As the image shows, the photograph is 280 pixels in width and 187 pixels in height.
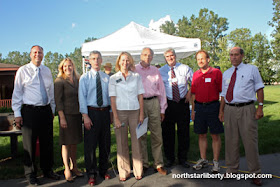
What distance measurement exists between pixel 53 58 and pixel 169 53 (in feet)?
395

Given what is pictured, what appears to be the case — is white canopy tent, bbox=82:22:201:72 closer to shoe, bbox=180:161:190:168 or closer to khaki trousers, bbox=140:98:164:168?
khaki trousers, bbox=140:98:164:168

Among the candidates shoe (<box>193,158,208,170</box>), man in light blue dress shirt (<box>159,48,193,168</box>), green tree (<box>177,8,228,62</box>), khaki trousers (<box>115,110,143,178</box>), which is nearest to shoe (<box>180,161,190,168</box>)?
man in light blue dress shirt (<box>159,48,193,168</box>)

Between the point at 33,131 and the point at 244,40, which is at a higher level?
the point at 244,40

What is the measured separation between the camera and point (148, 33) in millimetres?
8406

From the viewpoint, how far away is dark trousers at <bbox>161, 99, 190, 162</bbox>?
430 cm

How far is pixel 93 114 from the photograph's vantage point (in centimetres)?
365

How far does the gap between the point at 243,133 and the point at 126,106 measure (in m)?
1.85

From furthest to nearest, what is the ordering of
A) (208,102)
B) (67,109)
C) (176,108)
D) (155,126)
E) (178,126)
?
(178,126) → (176,108) → (155,126) → (208,102) → (67,109)

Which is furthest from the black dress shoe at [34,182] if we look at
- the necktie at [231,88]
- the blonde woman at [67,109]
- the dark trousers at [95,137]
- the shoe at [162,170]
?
the necktie at [231,88]

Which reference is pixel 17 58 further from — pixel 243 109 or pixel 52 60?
pixel 243 109

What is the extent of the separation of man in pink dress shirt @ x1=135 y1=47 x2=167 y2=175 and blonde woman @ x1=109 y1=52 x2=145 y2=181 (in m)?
0.28

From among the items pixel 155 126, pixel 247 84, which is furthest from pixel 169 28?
pixel 247 84

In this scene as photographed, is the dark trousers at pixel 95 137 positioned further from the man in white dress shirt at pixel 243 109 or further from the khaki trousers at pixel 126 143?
the man in white dress shirt at pixel 243 109

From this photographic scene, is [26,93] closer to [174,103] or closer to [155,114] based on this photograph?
[155,114]
